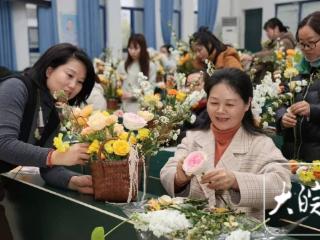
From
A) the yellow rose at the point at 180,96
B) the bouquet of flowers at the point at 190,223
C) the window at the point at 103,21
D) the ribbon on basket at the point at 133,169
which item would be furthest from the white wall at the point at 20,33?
the bouquet of flowers at the point at 190,223

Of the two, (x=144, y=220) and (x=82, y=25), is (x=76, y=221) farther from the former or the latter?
(x=82, y=25)

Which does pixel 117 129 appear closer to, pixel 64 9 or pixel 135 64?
pixel 135 64

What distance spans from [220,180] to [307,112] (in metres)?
0.93

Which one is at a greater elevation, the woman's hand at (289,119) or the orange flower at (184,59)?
the orange flower at (184,59)

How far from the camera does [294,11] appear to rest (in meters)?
9.09

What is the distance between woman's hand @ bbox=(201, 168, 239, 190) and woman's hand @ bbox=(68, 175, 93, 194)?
1.65 ft

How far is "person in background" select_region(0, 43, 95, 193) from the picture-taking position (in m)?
1.52

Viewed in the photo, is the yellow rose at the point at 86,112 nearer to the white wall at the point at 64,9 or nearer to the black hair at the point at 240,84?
the black hair at the point at 240,84

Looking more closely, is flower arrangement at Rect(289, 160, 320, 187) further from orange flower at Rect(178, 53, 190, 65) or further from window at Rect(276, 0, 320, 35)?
window at Rect(276, 0, 320, 35)

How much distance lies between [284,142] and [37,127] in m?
1.35

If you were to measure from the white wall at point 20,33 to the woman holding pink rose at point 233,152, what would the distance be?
604 centimetres

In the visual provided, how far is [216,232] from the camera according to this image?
1.08m

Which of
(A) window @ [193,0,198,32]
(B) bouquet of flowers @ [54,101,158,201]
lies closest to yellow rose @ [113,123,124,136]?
(B) bouquet of flowers @ [54,101,158,201]

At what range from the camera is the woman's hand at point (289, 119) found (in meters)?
2.14
